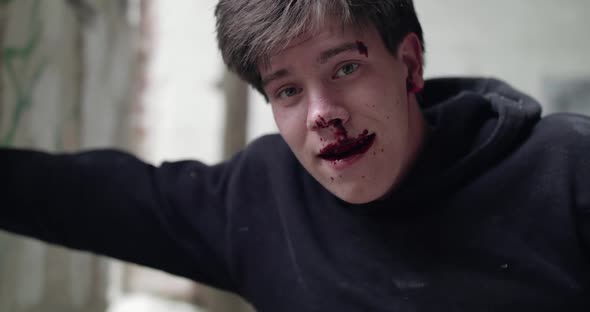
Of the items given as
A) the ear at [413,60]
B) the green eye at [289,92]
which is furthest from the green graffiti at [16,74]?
the ear at [413,60]

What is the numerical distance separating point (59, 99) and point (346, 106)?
0.78 m

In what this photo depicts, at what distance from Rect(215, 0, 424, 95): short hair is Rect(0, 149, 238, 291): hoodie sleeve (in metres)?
0.27

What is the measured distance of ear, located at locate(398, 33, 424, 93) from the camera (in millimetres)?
637

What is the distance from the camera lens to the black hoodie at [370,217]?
568 millimetres

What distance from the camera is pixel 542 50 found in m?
1.31

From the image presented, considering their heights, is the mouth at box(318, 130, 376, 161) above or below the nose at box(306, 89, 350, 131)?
below

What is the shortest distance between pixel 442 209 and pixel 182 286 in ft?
3.30

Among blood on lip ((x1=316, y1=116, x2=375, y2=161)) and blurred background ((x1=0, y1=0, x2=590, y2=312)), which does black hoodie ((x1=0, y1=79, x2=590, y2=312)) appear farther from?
blurred background ((x1=0, y1=0, x2=590, y2=312))

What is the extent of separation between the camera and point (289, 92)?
62 centimetres

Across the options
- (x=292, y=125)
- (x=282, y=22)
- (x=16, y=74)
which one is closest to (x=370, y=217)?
(x=292, y=125)

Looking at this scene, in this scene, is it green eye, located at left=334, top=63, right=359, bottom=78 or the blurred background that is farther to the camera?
the blurred background

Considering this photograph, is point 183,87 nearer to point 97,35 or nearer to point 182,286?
point 97,35

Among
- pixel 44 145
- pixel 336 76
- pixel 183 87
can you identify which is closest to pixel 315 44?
pixel 336 76

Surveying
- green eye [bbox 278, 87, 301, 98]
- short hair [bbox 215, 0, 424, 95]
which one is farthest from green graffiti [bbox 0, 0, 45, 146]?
green eye [bbox 278, 87, 301, 98]
